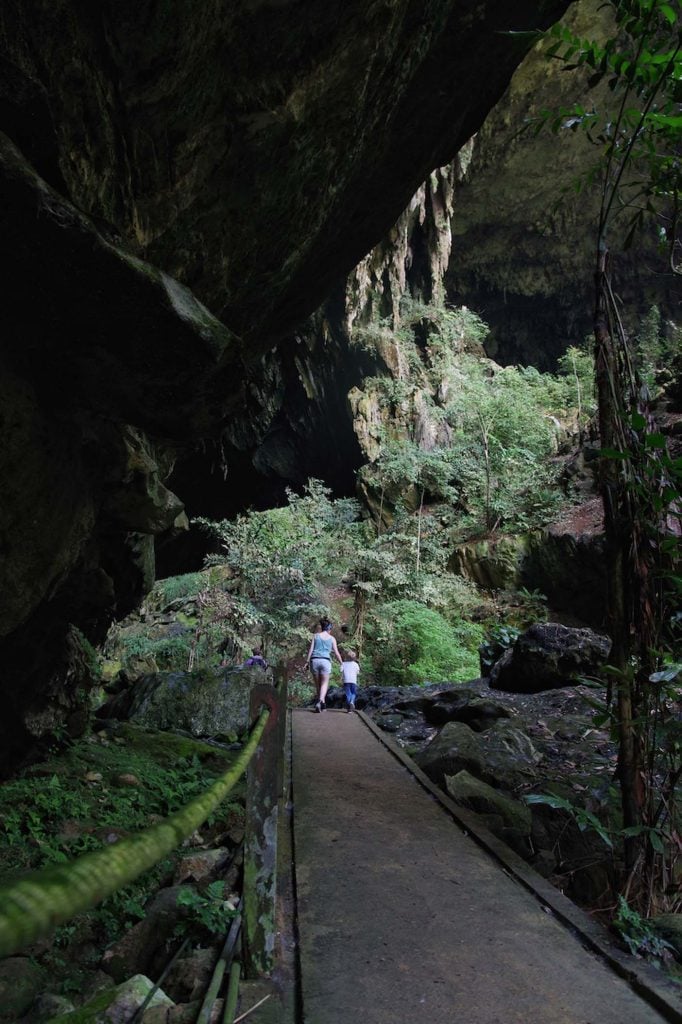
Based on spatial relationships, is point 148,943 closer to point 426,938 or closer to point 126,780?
point 426,938

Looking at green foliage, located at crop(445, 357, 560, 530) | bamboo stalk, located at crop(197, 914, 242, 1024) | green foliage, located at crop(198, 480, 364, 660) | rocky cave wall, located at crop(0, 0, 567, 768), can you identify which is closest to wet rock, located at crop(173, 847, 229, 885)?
bamboo stalk, located at crop(197, 914, 242, 1024)

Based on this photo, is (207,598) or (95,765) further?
(207,598)

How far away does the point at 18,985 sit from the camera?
316 centimetres

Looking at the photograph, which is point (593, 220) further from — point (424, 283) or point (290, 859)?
point (290, 859)

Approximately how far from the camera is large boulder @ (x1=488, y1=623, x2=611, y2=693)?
9414 mm

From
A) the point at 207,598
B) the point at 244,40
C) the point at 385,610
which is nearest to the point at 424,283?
the point at 385,610

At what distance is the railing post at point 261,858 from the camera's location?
210 centimetres

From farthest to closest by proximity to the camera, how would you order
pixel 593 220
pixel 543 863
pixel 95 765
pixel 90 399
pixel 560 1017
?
pixel 593 220 < pixel 95 765 < pixel 90 399 < pixel 543 863 < pixel 560 1017

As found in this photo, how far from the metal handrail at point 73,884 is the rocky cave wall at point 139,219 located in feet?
10.0

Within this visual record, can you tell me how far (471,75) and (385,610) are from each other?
13.4 m

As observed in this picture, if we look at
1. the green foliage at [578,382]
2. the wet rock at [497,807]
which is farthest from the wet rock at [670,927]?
the green foliage at [578,382]

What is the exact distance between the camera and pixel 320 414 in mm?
22000

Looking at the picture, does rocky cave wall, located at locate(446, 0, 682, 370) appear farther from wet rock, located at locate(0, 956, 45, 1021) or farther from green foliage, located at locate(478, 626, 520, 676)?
wet rock, located at locate(0, 956, 45, 1021)

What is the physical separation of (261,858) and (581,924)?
64.7 inches
